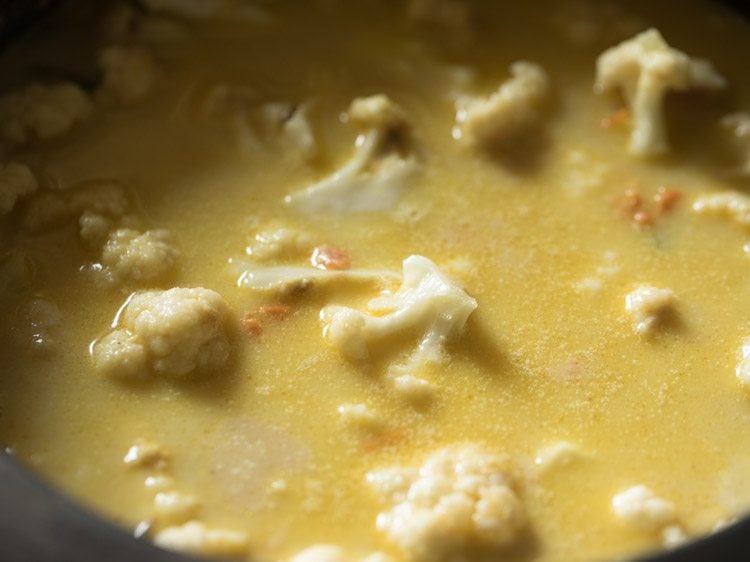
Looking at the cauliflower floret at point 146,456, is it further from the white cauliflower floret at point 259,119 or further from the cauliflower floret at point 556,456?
the white cauliflower floret at point 259,119

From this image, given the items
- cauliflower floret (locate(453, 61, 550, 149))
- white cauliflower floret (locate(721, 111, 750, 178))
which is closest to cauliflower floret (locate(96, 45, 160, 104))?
cauliflower floret (locate(453, 61, 550, 149))

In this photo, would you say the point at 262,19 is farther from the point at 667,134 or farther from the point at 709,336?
Answer: the point at 709,336

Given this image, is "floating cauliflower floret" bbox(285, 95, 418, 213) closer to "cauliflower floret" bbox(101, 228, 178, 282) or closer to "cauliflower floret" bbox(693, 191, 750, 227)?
"cauliflower floret" bbox(101, 228, 178, 282)

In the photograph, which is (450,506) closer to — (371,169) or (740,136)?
(371,169)

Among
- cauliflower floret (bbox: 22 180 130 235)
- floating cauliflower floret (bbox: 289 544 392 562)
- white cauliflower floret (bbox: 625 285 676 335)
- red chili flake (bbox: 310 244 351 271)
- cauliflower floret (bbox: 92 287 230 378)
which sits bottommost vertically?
floating cauliflower floret (bbox: 289 544 392 562)

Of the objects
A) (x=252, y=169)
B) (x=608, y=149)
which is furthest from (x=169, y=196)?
(x=608, y=149)

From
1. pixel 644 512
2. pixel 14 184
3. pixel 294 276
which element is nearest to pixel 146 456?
pixel 294 276

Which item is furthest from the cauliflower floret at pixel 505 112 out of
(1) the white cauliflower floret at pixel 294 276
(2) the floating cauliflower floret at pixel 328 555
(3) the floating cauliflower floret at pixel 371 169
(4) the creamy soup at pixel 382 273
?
(2) the floating cauliflower floret at pixel 328 555
